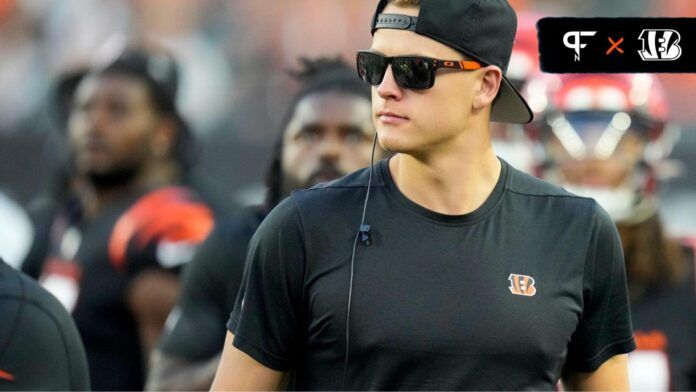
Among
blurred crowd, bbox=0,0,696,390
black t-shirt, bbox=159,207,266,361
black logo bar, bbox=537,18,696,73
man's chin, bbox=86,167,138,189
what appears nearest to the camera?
black logo bar, bbox=537,18,696,73

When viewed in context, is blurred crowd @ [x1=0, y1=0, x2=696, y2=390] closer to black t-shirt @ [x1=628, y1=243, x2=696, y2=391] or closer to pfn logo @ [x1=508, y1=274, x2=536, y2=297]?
black t-shirt @ [x1=628, y1=243, x2=696, y2=391]

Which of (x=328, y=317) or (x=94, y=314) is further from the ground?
(x=328, y=317)

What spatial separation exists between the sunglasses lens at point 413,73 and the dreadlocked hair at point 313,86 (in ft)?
7.98

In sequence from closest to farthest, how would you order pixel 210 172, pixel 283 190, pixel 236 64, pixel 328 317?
pixel 328 317 → pixel 283 190 → pixel 210 172 → pixel 236 64

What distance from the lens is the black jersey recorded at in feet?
22.0

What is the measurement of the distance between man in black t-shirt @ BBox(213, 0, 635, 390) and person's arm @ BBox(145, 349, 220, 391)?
82.3 inches

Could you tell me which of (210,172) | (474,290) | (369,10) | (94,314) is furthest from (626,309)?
(369,10)

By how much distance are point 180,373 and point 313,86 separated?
4.07ft

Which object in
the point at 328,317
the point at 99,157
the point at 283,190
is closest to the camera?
the point at 328,317

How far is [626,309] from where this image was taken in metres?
3.81

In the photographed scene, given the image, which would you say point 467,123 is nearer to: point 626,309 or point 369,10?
point 626,309

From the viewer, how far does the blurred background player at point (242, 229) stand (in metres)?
5.78

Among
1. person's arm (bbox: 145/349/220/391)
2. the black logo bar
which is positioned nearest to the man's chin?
person's arm (bbox: 145/349/220/391)

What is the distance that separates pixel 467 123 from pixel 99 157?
412 centimetres
